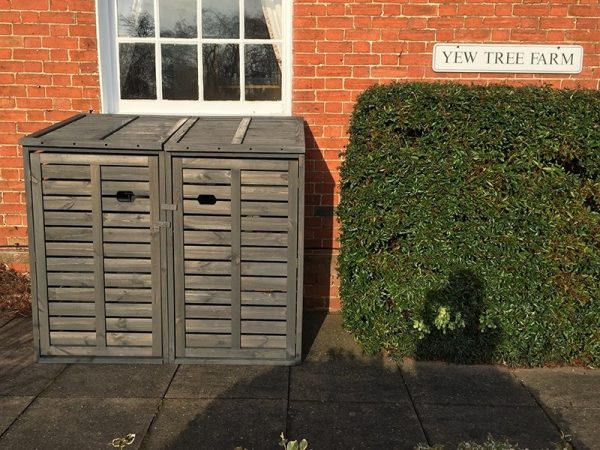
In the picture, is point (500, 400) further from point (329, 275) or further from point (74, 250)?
point (74, 250)

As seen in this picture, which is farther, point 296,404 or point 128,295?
point 128,295


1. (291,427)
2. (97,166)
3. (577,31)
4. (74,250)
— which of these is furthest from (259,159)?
(577,31)

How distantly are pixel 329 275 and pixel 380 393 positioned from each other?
1.63m

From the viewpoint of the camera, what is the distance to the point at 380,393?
3908 millimetres

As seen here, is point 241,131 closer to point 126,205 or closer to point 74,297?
point 126,205

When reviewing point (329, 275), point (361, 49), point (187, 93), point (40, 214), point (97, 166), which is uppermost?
point (361, 49)

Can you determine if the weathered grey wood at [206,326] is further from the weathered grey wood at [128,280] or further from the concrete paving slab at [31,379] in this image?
the concrete paving slab at [31,379]

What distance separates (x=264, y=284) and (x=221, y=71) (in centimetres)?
223

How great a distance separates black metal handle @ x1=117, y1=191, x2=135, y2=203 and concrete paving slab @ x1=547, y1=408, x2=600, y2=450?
123 inches

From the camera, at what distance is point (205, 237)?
4082mm

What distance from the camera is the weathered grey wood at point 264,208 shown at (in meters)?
4.04

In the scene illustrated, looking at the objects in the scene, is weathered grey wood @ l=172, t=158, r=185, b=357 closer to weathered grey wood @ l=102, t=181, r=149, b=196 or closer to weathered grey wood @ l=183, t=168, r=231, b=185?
weathered grey wood @ l=183, t=168, r=231, b=185

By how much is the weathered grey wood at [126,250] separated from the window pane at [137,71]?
1827 mm

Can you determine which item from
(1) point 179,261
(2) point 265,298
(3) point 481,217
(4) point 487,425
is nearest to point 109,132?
(1) point 179,261
